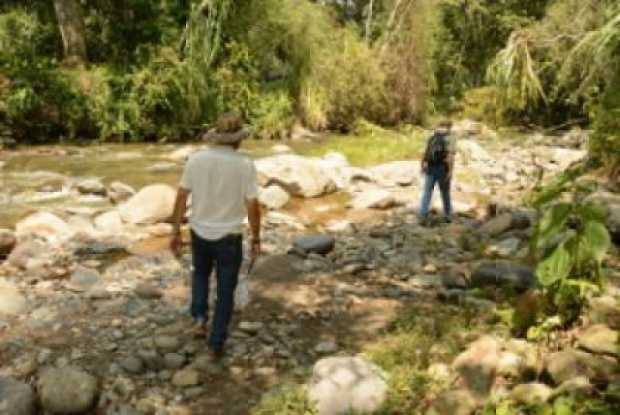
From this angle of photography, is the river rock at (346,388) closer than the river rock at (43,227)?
Yes

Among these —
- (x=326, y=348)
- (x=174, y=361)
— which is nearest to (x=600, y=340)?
(x=326, y=348)

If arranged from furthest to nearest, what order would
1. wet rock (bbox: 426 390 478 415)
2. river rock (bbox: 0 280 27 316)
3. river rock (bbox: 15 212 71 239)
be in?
river rock (bbox: 15 212 71 239), river rock (bbox: 0 280 27 316), wet rock (bbox: 426 390 478 415)

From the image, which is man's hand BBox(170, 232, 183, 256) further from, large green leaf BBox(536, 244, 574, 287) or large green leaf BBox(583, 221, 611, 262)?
large green leaf BBox(583, 221, 611, 262)

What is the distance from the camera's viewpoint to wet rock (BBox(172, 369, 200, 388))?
462 centimetres

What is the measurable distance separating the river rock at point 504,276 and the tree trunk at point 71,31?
16433 mm

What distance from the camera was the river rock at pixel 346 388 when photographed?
4098 millimetres

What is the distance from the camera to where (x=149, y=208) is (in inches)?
379

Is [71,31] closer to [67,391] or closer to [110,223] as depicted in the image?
[110,223]

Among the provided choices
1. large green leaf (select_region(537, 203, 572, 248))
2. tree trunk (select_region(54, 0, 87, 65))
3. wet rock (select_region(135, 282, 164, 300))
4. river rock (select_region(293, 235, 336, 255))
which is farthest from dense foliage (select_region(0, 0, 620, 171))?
large green leaf (select_region(537, 203, 572, 248))

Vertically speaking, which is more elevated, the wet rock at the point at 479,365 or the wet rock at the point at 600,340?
the wet rock at the point at 600,340

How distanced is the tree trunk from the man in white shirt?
1673 centimetres

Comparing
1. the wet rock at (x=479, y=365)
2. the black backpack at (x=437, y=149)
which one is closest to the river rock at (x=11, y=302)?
the wet rock at (x=479, y=365)

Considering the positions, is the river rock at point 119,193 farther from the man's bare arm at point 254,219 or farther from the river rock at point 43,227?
the man's bare arm at point 254,219

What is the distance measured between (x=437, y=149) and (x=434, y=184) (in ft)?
1.68
